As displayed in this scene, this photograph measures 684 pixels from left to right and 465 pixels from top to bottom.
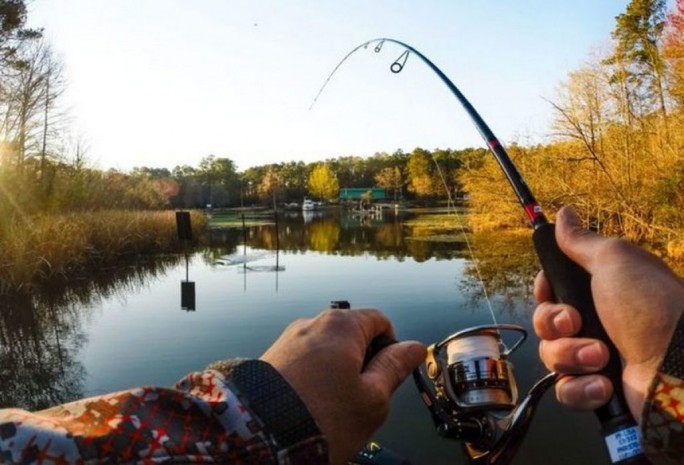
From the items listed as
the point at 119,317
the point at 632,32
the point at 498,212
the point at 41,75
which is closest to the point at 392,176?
the point at 498,212

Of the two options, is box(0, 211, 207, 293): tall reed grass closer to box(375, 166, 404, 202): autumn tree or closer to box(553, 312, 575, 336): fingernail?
box(553, 312, 575, 336): fingernail

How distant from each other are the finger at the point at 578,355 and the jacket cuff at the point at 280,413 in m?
0.72

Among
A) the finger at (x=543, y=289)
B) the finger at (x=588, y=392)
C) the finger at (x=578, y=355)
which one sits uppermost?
the finger at (x=543, y=289)

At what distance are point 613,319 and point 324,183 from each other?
86042mm

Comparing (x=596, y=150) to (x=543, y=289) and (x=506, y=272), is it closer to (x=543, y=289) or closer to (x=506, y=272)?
(x=506, y=272)

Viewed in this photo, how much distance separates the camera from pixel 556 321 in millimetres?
1261

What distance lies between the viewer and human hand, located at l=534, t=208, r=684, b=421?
3.49 ft

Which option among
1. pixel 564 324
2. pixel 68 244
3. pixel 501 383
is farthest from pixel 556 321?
pixel 68 244

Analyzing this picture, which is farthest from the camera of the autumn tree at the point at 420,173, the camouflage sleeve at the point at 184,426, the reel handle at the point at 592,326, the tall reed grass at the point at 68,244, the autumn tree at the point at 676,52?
the autumn tree at the point at 420,173

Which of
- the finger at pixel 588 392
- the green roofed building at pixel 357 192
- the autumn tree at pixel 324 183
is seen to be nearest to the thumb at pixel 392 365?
the finger at pixel 588 392

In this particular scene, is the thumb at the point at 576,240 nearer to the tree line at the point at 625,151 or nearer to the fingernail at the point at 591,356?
the fingernail at the point at 591,356

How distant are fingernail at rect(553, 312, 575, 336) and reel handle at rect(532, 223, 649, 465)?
2 centimetres

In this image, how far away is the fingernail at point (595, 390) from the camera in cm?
112

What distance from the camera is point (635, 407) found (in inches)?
41.8
